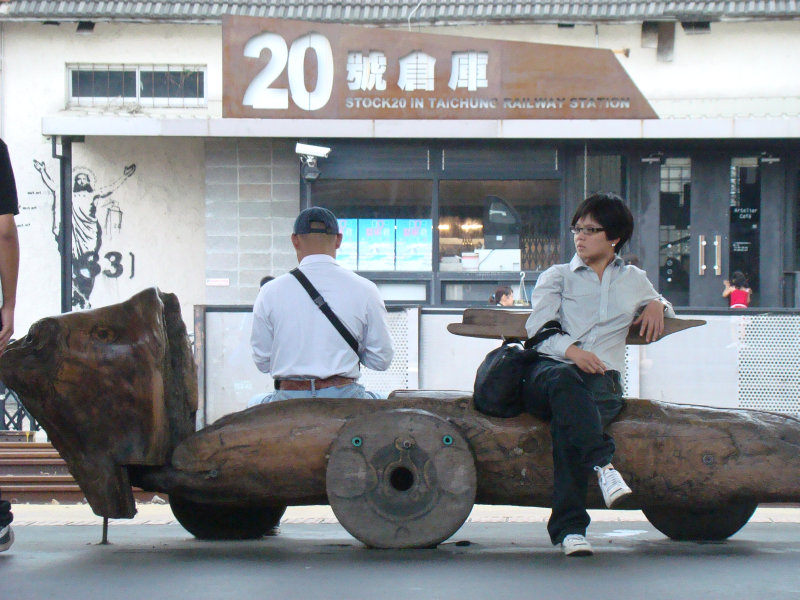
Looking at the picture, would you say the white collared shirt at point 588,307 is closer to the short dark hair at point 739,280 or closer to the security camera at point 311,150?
the security camera at point 311,150

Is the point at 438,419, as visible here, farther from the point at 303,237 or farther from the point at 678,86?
the point at 678,86

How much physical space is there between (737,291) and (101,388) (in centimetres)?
1160

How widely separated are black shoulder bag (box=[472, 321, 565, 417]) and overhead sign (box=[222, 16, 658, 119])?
10275 mm

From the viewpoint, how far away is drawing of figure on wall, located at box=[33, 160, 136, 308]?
16.4 m

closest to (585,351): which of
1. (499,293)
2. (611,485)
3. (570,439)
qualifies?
(570,439)

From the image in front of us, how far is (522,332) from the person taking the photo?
16.9ft

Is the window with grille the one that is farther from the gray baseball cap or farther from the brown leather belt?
the brown leather belt

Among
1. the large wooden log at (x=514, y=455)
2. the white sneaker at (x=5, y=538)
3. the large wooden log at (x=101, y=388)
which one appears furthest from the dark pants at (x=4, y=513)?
the large wooden log at (x=514, y=455)

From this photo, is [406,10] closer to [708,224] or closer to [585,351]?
[708,224]

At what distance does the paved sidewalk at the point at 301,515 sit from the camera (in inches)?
292

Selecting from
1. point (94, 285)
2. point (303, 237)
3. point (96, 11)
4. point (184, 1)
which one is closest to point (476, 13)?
point (184, 1)

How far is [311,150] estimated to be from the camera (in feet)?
49.7

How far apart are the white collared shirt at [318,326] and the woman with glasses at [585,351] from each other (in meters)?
0.81

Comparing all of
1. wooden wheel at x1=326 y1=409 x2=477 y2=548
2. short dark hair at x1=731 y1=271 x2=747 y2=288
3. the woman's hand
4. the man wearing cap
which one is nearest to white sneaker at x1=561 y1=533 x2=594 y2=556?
wooden wheel at x1=326 y1=409 x2=477 y2=548
